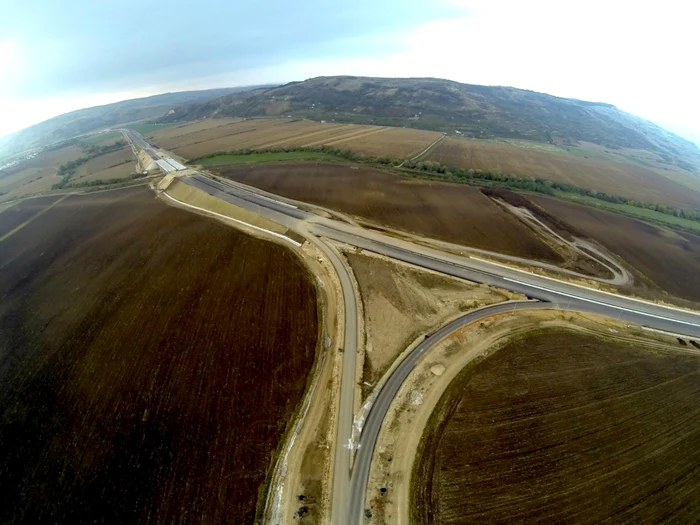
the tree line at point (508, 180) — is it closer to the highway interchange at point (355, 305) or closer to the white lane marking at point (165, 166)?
the highway interchange at point (355, 305)

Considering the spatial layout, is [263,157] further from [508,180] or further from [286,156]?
[508,180]

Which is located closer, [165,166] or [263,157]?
[165,166]

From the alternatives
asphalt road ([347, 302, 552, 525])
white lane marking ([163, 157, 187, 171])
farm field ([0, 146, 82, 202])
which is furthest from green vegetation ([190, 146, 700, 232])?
asphalt road ([347, 302, 552, 525])

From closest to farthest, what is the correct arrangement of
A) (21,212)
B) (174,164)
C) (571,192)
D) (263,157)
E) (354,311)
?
(354,311) < (21,212) < (571,192) < (174,164) < (263,157)

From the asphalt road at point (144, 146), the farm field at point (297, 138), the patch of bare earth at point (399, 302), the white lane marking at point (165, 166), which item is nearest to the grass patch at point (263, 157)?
the white lane marking at point (165, 166)

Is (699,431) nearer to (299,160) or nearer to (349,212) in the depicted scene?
(349,212)

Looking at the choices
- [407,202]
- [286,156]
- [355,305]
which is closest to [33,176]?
[286,156]
